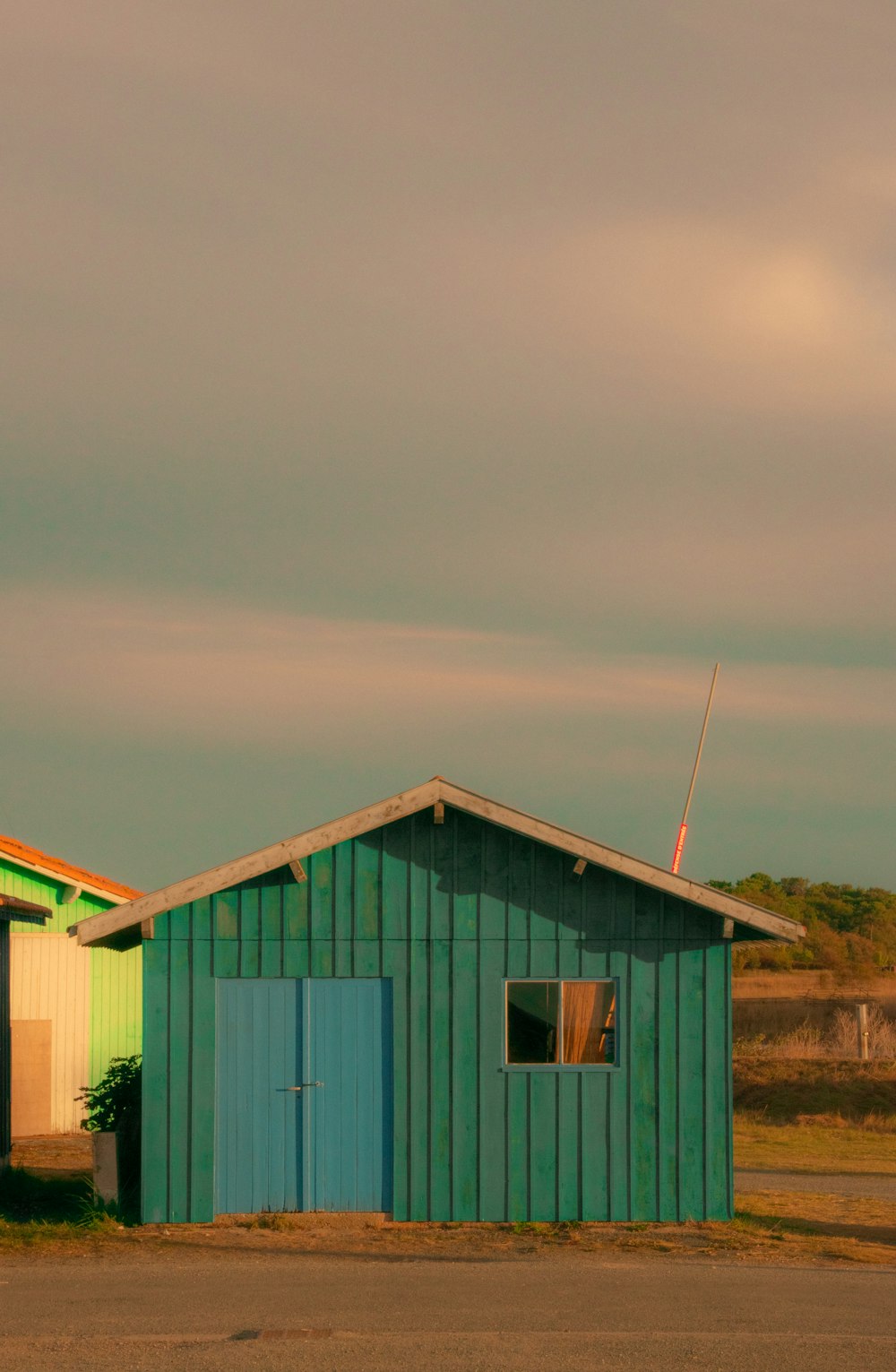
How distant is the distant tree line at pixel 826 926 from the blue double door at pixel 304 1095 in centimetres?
3792

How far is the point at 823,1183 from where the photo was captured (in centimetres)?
1959

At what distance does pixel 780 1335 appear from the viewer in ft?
34.8

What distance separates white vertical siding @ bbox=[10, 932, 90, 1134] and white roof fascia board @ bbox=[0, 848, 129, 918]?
83cm

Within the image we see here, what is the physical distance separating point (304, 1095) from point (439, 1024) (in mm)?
1538

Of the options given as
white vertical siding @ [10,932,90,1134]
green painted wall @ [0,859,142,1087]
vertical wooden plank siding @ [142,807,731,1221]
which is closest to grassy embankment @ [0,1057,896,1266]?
vertical wooden plank siding @ [142,807,731,1221]

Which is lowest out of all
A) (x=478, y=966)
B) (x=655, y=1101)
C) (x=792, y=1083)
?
(x=792, y=1083)

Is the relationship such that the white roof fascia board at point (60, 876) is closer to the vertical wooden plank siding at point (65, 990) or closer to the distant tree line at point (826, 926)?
the vertical wooden plank siding at point (65, 990)

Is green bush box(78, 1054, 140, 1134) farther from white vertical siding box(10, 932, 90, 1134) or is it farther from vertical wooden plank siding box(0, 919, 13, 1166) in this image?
white vertical siding box(10, 932, 90, 1134)

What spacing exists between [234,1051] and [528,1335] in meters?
5.70

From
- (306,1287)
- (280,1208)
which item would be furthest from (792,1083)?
(306,1287)

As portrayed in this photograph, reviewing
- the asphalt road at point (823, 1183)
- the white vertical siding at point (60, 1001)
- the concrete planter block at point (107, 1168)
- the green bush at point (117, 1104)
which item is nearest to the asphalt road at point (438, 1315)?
the concrete planter block at point (107, 1168)

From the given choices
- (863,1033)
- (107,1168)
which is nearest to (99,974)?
(107,1168)

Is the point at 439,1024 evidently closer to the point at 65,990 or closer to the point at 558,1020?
the point at 558,1020

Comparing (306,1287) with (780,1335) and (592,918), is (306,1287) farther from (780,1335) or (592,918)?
(592,918)
